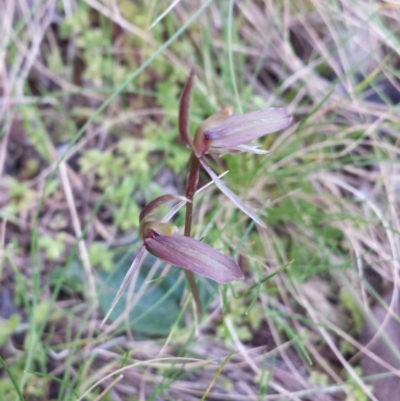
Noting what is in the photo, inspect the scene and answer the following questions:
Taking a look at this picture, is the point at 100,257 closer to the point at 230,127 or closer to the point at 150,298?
the point at 150,298

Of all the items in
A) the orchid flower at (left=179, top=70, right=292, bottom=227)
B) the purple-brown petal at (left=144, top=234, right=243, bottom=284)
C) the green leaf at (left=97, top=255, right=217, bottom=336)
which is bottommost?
the green leaf at (left=97, top=255, right=217, bottom=336)

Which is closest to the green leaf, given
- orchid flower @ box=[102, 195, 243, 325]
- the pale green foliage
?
the pale green foliage

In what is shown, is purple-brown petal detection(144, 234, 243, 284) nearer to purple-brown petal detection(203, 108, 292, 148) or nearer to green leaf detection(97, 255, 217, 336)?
purple-brown petal detection(203, 108, 292, 148)

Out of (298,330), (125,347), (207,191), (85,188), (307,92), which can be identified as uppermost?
(307,92)

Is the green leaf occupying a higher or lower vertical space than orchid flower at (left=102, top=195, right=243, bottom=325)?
lower

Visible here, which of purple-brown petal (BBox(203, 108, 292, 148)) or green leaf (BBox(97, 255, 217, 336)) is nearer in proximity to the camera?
purple-brown petal (BBox(203, 108, 292, 148))

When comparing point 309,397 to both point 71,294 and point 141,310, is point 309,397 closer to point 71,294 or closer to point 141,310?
point 141,310

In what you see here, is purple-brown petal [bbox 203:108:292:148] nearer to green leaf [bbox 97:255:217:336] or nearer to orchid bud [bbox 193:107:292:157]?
orchid bud [bbox 193:107:292:157]


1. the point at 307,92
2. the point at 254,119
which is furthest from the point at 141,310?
the point at 307,92
